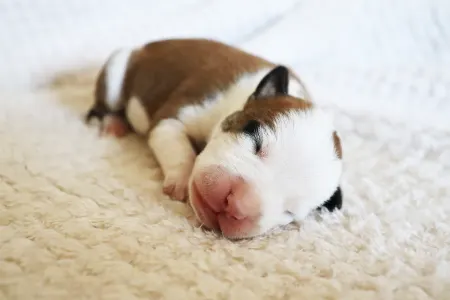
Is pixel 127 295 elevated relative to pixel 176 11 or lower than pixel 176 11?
lower

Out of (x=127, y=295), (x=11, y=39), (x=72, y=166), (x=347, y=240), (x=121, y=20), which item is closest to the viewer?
(x=127, y=295)

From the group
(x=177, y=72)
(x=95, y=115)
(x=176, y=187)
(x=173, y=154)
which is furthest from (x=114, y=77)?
(x=176, y=187)

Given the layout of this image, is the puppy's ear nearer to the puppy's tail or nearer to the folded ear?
the folded ear

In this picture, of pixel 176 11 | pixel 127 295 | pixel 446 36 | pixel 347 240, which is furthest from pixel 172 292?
pixel 446 36

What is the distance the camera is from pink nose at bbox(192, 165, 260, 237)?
1149 mm

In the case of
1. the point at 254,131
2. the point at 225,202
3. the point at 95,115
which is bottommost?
the point at 95,115

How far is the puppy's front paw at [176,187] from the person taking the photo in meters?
1.36

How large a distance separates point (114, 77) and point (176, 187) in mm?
731

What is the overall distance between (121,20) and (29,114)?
2.43 feet

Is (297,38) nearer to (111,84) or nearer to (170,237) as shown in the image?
(111,84)

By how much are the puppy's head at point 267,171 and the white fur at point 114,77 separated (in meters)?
0.73

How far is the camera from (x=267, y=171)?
3.97 feet

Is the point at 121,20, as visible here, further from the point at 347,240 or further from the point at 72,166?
the point at 347,240

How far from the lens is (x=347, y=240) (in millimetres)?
1246
